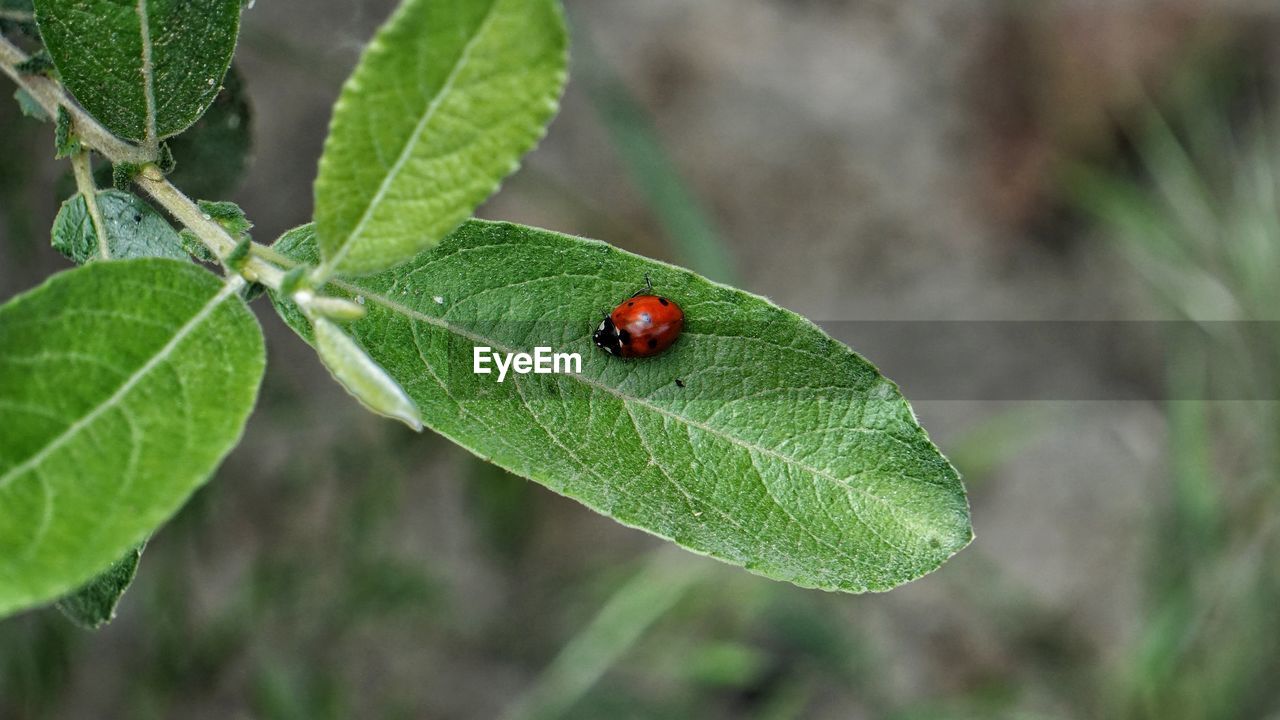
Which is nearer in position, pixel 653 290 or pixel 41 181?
pixel 653 290

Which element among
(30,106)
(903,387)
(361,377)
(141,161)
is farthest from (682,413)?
(903,387)

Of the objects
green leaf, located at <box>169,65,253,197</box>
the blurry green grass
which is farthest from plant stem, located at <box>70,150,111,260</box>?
the blurry green grass

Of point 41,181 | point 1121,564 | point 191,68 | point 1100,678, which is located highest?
point 1121,564

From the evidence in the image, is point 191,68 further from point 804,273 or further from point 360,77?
point 804,273

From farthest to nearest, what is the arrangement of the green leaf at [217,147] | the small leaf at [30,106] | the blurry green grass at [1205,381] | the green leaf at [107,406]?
1. the blurry green grass at [1205,381]
2. the green leaf at [217,147]
3. the small leaf at [30,106]
4. the green leaf at [107,406]

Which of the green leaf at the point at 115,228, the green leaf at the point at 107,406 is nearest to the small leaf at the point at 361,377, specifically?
the green leaf at the point at 107,406

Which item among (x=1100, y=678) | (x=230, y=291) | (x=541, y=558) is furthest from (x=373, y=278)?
(x=1100, y=678)

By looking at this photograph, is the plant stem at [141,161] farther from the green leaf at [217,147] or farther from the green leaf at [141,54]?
the green leaf at [217,147]
